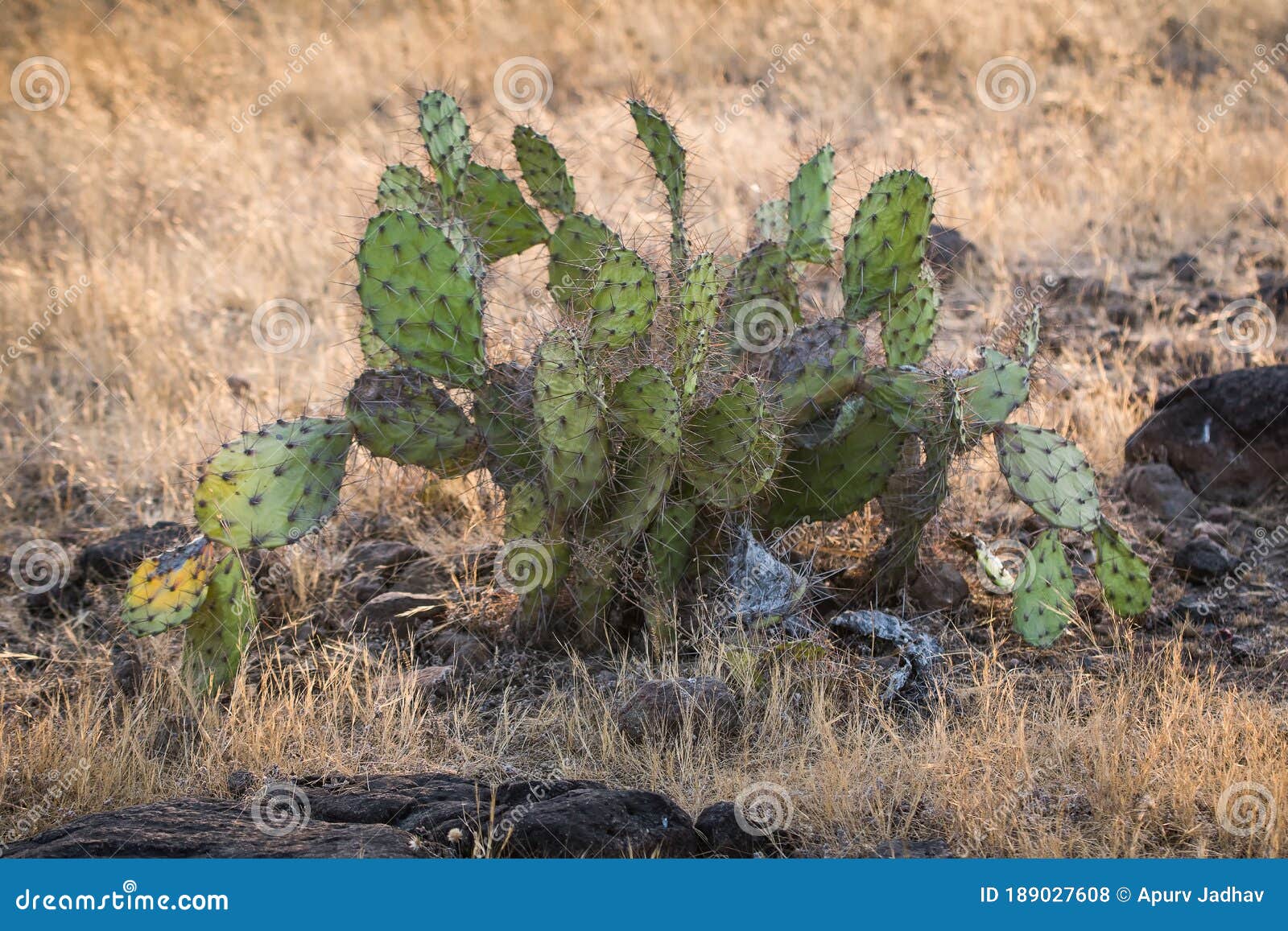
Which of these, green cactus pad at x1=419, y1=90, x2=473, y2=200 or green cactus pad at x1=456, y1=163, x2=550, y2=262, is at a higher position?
green cactus pad at x1=419, y1=90, x2=473, y2=200

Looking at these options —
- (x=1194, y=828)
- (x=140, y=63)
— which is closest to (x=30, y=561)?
(x=1194, y=828)

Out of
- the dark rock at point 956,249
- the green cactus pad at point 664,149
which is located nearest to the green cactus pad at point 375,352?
the green cactus pad at point 664,149

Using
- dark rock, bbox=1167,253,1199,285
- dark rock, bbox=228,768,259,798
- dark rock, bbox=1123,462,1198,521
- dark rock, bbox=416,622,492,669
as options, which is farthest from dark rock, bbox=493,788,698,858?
dark rock, bbox=1167,253,1199,285

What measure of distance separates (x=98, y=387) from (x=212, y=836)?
191 inches

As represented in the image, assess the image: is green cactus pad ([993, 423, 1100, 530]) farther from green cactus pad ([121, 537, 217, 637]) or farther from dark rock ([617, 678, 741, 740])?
green cactus pad ([121, 537, 217, 637])

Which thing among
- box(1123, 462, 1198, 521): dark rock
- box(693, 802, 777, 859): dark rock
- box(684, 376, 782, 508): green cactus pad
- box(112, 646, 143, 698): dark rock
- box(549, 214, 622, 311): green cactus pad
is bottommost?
box(693, 802, 777, 859): dark rock

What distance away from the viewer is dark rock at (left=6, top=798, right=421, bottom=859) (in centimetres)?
288

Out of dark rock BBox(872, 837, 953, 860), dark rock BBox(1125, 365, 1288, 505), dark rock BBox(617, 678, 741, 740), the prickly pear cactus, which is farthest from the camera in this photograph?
dark rock BBox(1125, 365, 1288, 505)

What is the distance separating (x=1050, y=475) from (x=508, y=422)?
1.90 m

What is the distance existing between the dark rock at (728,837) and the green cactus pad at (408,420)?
1674 millimetres

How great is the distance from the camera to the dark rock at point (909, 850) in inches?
119

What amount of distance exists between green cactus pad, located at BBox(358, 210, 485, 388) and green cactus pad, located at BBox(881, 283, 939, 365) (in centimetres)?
148

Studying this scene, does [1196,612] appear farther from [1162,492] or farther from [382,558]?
[382,558]

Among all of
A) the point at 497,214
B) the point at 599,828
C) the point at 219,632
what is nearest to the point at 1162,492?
the point at 497,214
